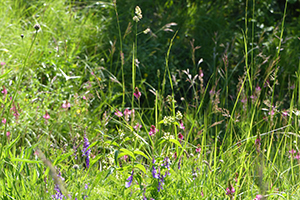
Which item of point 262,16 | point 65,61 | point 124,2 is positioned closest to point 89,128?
point 65,61

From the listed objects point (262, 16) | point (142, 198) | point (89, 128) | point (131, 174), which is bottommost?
point (89, 128)

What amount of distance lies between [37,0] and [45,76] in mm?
1491

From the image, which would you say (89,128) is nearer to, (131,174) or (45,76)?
(45,76)

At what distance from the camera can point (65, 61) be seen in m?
3.24

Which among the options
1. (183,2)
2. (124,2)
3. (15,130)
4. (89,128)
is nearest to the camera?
(15,130)

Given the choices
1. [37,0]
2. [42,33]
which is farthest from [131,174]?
[37,0]

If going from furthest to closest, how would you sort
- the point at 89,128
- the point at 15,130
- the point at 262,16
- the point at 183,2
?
1. the point at 183,2
2. the point at 262,16
3. the point at 89,128
4. the point at 15,130

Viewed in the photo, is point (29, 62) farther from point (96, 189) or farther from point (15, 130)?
point (96, 189)

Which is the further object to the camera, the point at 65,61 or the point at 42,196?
the point at 65,61

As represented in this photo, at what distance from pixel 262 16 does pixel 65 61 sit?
7.91 feet

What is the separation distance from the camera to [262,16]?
4062 millimetres

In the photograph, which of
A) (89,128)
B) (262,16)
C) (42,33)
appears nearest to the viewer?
(89,128)

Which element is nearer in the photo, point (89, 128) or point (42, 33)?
point (89, 128)

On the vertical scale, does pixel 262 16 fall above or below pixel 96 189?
above
